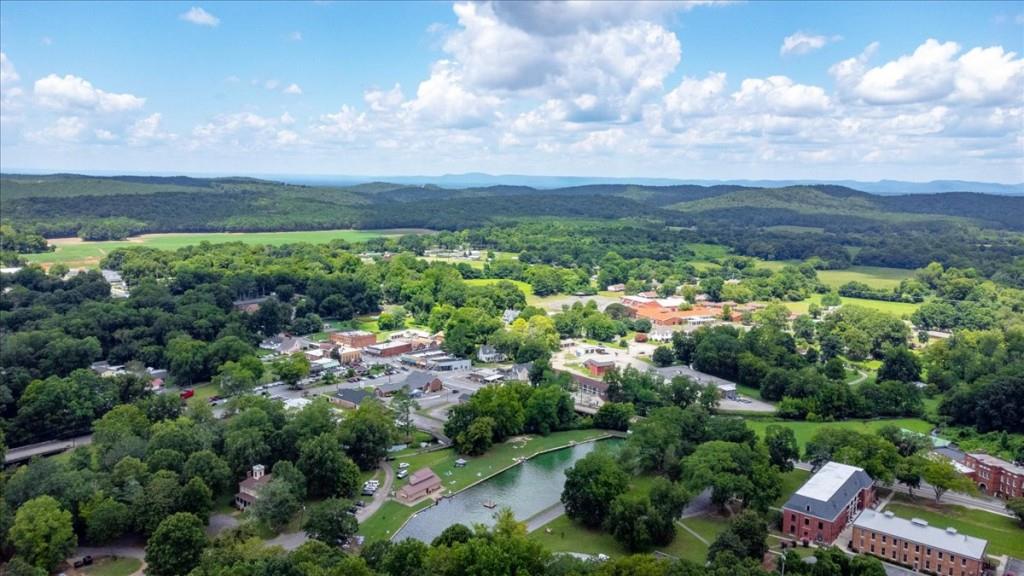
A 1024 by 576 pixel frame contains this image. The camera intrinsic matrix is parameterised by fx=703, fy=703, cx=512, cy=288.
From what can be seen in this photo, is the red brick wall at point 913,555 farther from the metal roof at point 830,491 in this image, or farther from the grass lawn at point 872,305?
the grass lawn at point 872,305

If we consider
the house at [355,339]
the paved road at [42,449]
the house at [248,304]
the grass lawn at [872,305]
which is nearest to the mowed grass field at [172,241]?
the house at [248,304]

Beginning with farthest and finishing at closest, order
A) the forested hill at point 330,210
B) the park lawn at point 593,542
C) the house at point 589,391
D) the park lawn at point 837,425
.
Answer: the forested hill at point 330,210, the house at point 589,391, the park lawn at point 837,425, the park lawn at point 593,542

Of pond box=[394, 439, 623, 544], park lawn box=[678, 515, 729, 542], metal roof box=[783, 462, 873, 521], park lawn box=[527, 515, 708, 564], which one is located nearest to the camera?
park lawn box=[527, 515, 708, 564]

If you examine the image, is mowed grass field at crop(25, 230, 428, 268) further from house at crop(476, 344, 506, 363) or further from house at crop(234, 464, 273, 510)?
house at crop(234, 464, 273, 510)

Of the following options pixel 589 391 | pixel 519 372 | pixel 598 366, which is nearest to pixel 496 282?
pixel 598 366

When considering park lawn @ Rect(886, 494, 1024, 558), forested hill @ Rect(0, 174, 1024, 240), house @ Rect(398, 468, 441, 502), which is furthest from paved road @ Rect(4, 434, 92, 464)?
forested hill @ Rect(0, 174, 1024, 240)

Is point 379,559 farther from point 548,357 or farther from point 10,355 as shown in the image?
point 10,355
